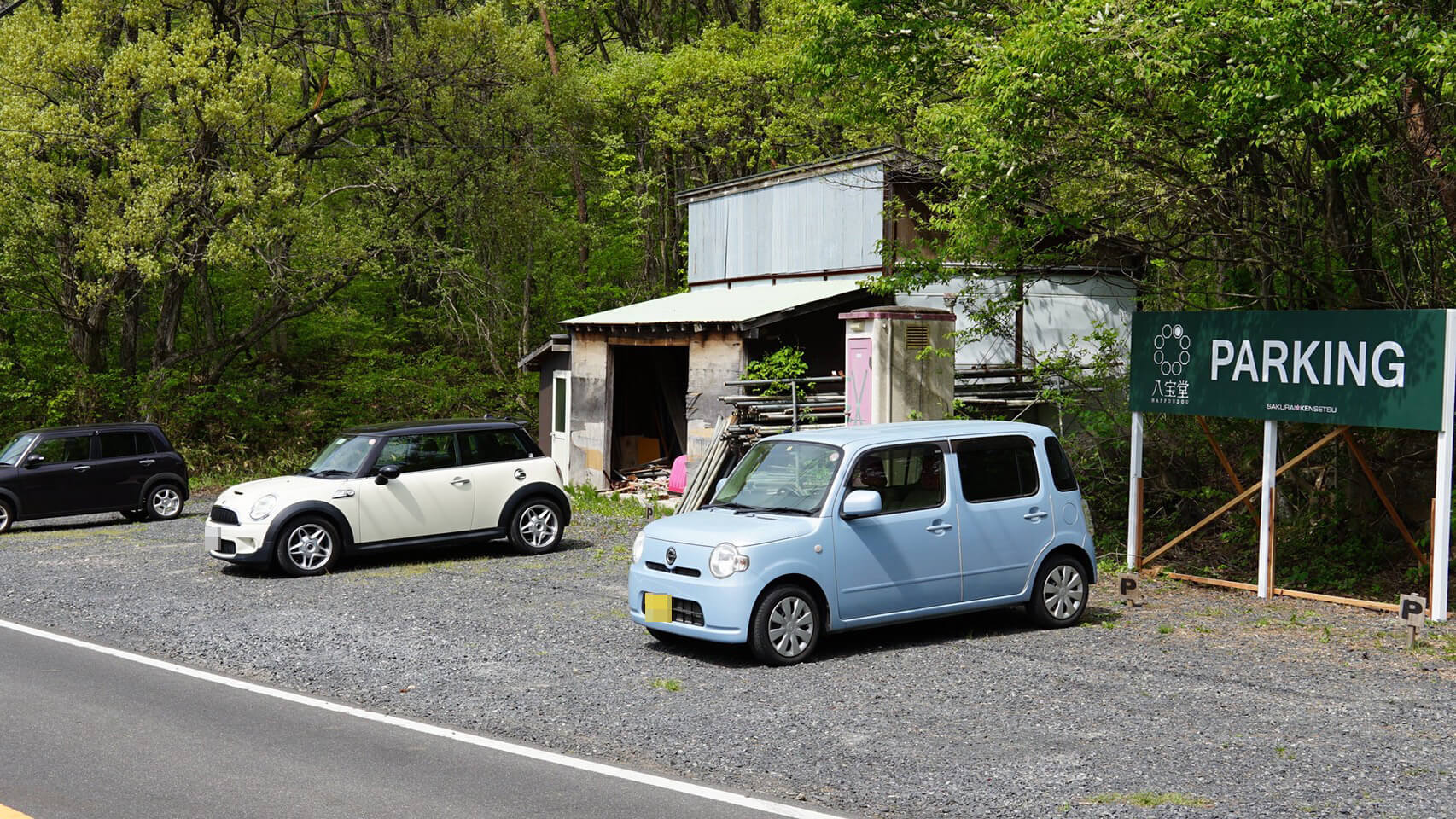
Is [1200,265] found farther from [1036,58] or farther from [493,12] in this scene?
[493,12]

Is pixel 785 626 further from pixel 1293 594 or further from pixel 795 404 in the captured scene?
pixel 795 404

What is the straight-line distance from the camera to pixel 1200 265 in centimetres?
1855

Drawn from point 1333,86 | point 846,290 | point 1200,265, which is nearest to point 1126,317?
point 1200,265

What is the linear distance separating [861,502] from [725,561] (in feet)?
3.72

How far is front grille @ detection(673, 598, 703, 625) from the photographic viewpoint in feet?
→ 29.9

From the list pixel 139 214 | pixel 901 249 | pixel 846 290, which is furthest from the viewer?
pixel 139 214

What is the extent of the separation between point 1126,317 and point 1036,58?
1160 centimetres

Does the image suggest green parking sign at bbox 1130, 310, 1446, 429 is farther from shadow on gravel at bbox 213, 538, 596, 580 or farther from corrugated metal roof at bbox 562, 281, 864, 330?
shadow on gravel at bbox 213, 538, 596, 580

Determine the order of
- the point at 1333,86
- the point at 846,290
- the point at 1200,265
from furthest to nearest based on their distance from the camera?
1. the point at 846,290
2. the point at 1200,265
3. the point at 1333,86

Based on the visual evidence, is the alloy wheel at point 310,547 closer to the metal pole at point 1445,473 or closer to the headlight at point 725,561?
the headlight at point 725,561

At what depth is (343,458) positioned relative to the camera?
1438cm

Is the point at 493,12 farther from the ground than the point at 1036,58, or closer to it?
farther from the ground

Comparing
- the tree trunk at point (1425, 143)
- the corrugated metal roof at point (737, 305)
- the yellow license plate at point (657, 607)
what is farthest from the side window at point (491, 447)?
the tree trunk at point (1425, 143)

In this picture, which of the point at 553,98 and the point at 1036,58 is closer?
the point at 1036,58
